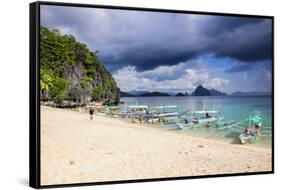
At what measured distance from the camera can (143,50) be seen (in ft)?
24.6

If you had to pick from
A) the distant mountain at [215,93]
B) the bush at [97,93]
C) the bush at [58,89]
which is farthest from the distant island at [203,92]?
the bush at [58,89]

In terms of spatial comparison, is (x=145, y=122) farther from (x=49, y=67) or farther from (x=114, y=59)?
(x=49, y=67)

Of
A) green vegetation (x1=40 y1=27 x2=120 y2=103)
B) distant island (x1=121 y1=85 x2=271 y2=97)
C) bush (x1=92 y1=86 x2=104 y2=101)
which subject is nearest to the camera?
green vegetation (x1=40 y1=27 x2=120 y2=103)

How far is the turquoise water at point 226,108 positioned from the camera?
771 cm

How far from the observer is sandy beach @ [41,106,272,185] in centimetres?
691

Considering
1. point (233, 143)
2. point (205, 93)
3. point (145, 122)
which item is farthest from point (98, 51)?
point (233, 143)

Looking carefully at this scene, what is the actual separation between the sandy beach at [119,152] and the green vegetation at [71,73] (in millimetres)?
232

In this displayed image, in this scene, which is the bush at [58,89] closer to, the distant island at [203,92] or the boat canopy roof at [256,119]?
the distant island at [203,92]

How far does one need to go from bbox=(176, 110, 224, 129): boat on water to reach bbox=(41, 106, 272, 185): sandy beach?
166 mm

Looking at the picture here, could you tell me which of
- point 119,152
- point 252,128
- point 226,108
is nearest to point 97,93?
point 119,152

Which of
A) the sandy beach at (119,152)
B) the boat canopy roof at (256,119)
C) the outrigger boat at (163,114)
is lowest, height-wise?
the sandy beach at (119,152)

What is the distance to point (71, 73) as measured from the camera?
281 inches

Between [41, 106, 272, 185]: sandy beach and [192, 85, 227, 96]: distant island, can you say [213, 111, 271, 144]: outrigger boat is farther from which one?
[192, 85, 227, 96]: distant island

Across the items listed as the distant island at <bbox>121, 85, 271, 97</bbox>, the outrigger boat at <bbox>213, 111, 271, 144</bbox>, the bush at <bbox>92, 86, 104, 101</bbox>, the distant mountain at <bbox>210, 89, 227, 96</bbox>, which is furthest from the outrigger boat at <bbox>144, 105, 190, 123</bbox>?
the outrigger boat at <bbox>213, 111, 271, 144</bbox>
